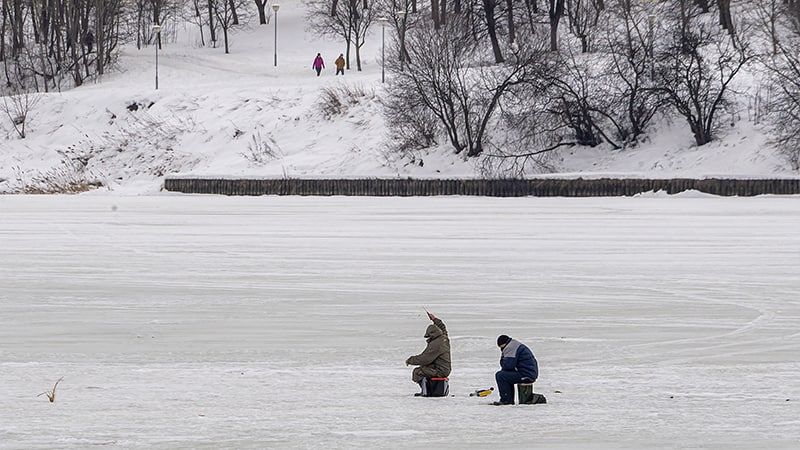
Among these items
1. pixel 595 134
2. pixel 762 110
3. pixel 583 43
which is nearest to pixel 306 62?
pixel 583 43

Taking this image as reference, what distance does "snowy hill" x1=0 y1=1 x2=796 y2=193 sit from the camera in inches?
2071

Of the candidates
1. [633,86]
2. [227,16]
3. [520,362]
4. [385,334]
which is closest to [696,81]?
[633,86]

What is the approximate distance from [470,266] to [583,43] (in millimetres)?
44360

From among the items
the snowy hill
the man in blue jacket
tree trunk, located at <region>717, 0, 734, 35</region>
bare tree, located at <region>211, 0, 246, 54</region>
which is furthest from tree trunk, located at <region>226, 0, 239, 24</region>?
the man in blue jacket

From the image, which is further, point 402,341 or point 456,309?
point 456,309

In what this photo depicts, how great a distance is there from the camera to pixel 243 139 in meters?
62.9

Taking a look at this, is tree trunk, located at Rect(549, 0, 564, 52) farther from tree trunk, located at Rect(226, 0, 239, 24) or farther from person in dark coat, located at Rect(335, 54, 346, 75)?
tree trunk, located at Rect(226, 0, 239, 24)

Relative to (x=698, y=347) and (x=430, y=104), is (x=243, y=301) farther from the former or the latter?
(x=430, y=104)

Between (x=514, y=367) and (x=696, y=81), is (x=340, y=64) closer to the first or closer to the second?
(x=696, y=81)

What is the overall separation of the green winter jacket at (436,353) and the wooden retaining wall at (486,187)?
3546 centimetres

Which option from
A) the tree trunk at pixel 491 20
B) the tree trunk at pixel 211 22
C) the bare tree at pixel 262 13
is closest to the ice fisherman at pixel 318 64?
the tree trunk at pixel 491 20

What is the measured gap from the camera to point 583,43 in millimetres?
62406

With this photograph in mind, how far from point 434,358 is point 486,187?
1475 inches

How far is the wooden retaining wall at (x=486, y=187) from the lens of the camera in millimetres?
44188
